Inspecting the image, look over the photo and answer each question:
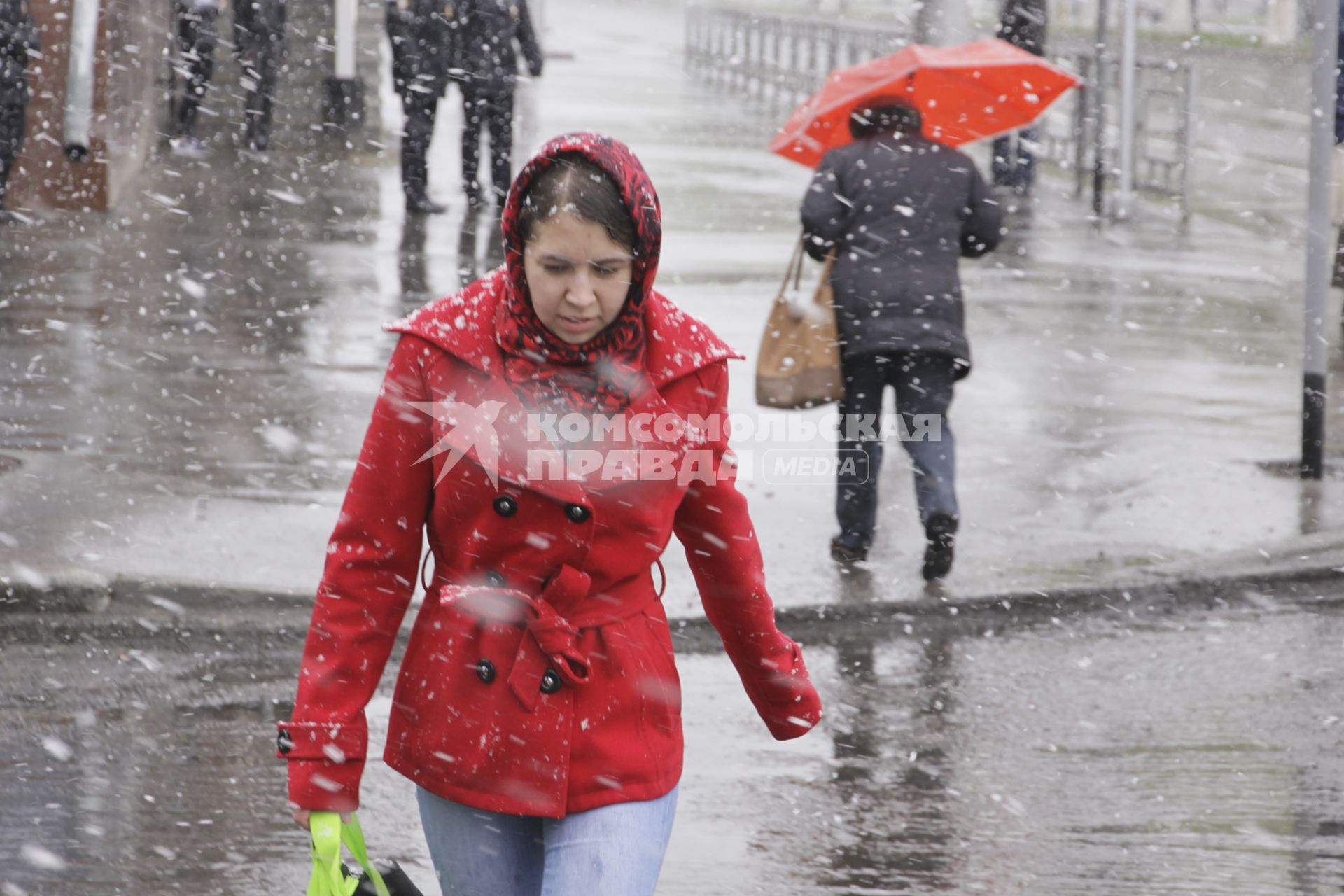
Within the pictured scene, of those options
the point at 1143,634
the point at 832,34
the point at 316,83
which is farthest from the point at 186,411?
the point at 832,34

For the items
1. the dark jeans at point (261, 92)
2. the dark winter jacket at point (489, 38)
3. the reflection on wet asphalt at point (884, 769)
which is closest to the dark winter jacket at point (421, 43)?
the dark winter jacket at point (489, 38)

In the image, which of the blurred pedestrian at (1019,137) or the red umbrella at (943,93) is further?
the blurred pedestrian at (1019,137)

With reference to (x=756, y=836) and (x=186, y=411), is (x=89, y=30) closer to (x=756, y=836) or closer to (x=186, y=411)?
(x=186, y=411)

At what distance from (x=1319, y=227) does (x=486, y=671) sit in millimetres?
6045

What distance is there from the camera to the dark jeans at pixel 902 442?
6664 millimetres

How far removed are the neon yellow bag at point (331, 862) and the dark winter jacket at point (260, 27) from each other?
14.5 metres

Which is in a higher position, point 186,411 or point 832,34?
point 832,34

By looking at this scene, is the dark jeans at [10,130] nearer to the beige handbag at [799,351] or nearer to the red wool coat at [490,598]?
the beige handbag at [799,351]

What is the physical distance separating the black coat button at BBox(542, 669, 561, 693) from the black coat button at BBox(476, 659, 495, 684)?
8cm

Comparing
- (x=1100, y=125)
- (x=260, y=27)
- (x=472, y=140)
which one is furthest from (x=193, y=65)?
(x=1100, y=125)

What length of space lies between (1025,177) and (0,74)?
28.9 ft

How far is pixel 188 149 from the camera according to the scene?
1636 centimetres

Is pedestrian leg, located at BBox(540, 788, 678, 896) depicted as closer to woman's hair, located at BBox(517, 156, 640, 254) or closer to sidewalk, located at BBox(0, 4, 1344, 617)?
woman's hair, located at BBox(517, 156, 640, 254)

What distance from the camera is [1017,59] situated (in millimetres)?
7023
